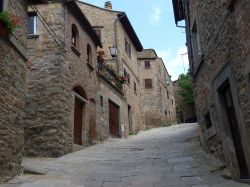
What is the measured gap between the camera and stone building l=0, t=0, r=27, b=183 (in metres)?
6.77

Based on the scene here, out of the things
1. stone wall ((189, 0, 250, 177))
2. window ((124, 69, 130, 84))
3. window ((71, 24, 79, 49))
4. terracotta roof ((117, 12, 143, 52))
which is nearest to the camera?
stone wall ((189, 0, 250, 177))

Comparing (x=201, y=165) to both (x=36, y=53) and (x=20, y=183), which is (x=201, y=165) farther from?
(x=36, y=53)

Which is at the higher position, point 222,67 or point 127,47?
point 127,47

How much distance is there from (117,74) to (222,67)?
13.0 meters

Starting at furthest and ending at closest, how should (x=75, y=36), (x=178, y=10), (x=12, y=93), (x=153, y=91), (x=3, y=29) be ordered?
(x=153, y=91) < (x=75, y=36) < (x=178, y=10) < (x=12, y=93) < (x=3, y=29)

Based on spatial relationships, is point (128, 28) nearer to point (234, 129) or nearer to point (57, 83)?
point (57, 83)

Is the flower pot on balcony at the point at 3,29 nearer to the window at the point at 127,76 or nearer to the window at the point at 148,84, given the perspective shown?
the window at the point at 127,76

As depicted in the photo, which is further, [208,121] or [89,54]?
[89,54]

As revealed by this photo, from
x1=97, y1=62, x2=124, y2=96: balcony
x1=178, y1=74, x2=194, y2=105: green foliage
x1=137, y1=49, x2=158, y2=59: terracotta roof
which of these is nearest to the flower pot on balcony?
x1=97, y1=62, x2=124, y2=96: balcony

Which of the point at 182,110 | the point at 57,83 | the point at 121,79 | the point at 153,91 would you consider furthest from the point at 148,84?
the point at 57,83

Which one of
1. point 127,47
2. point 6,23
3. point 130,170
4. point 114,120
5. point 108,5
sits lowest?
point 130,170

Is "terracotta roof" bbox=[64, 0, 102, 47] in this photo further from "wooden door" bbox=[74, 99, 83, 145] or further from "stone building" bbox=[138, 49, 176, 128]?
"stone building" bbox=[138, 49, 176, 128]

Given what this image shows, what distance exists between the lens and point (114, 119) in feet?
57.4

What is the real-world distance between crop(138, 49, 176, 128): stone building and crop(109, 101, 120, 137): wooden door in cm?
1306
